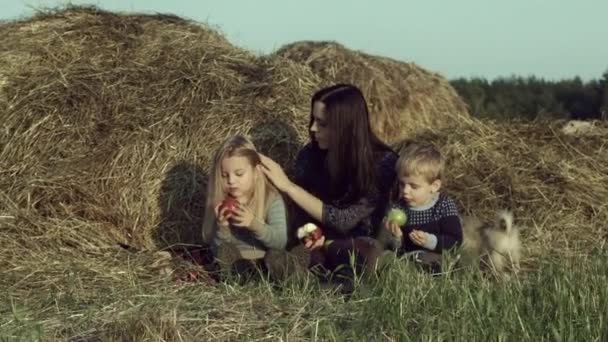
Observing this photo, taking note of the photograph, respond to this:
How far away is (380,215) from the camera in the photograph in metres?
6.72

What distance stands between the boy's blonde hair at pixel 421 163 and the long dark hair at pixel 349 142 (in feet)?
1.22

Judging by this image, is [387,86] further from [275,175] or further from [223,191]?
[223,191]

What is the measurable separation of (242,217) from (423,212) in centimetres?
96

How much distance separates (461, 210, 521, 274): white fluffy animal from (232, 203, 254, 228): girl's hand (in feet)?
3.72

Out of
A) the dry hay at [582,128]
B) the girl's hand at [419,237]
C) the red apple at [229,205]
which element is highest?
the dry hay at [582,128]

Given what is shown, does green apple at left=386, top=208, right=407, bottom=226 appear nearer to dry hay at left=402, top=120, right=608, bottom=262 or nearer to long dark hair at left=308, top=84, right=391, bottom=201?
long dark hair at left=308, top=84, right=391, bottom=201

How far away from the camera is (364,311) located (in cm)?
477

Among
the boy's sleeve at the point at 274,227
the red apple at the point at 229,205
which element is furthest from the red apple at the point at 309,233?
the red apple at the point at 229,205

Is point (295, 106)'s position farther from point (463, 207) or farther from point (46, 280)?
point (46, 280)

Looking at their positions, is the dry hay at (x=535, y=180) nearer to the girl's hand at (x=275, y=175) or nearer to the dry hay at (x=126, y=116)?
the dry hay at (x=126, y=116)

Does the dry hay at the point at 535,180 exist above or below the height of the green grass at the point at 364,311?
above

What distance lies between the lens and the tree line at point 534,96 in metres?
14.1

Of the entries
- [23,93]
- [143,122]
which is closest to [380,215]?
[143,122]

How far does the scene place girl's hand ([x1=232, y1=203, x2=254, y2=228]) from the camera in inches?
252
